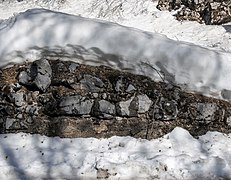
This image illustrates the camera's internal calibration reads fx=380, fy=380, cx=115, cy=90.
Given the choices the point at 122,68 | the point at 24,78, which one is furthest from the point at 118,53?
the point at 24,78

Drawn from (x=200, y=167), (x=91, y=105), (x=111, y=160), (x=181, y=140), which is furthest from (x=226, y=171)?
(x=91, y=105)

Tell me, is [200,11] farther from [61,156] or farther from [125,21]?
[61,156]

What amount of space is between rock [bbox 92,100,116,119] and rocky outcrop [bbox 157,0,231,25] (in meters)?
5.39

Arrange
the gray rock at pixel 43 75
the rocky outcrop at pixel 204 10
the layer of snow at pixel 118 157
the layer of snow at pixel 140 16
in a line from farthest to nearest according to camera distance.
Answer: the rocky outcrop at pixel 204 10 → the layer of snow at pixel 140 16 → the gray rock at pixel 43 75 → the layer of snow at pixel 118 157

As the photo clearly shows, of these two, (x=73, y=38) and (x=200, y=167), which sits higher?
(x=73, y=38)

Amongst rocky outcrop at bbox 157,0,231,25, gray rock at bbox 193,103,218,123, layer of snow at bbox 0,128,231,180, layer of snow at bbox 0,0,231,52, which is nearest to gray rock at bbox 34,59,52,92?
layer of snow at bbox 0,128,231,180

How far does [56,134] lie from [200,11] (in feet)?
20.2

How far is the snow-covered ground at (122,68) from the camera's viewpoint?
13.7 ft

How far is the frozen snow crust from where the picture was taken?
4930mm

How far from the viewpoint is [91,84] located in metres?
4.86

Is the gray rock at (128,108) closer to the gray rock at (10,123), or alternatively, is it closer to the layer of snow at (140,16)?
the gray rock at (10,123)

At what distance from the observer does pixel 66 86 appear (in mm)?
4879

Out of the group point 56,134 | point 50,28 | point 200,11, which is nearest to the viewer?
point 56,134

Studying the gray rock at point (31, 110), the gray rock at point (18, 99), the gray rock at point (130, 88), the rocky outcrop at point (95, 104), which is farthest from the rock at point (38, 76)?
the gray rock at point (130, 88)
